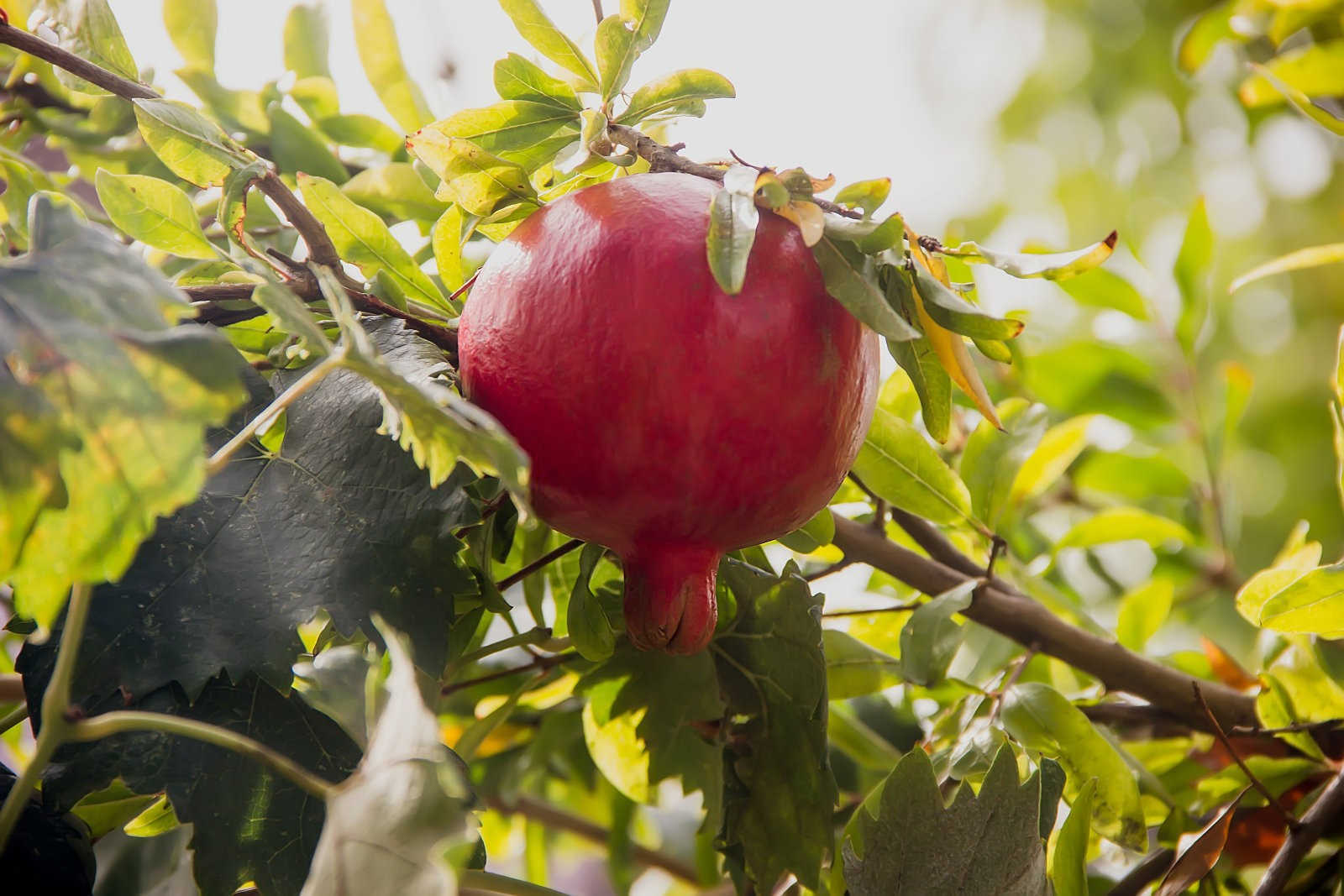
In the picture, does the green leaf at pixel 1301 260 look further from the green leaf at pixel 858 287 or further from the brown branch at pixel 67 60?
the brown branch at pixel 67 60

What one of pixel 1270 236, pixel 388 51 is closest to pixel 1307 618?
pixel 388 51

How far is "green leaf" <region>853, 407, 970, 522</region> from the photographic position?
0.40 meters

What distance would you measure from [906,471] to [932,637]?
0.07 m

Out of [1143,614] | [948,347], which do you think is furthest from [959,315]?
[1143,614]

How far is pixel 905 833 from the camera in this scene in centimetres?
32

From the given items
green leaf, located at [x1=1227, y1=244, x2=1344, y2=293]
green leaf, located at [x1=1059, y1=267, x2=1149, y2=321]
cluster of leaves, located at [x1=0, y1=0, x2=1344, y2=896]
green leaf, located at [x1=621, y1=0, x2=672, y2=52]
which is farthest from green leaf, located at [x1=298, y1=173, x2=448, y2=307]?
green leaf, located at [x1=1059, y1=267, x2=1149, y2=321]

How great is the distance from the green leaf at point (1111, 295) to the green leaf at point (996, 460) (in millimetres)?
188

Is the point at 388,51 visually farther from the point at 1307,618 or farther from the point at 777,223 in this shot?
the point at 1307,618

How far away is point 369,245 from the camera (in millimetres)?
343

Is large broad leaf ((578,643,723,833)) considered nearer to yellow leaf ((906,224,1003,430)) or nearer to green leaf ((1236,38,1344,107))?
yellow leaf ((906,224,1003,430))

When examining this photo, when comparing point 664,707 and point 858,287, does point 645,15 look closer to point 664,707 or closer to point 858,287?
point 858,287

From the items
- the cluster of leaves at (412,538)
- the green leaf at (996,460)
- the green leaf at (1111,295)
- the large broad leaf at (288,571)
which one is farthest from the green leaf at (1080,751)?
the green leaf at (1111,295)

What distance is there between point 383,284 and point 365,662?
126 mm

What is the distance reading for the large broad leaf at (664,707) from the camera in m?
0.38
